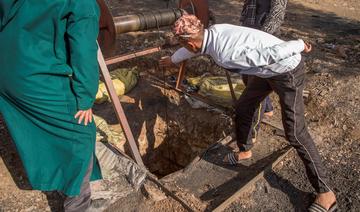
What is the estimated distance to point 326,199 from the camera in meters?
3.05

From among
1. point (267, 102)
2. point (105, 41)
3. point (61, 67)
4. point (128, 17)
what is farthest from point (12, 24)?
point (267, 102)

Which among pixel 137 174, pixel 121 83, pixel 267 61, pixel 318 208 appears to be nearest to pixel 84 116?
pixel 137 174

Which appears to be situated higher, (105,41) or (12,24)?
(12,24)

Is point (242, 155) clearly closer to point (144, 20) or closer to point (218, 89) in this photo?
point (218, 89)

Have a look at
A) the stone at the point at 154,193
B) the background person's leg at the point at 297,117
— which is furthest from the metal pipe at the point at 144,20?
the background person's leg at the point at 297,117

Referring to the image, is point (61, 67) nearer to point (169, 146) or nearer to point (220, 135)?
point (220, 135)

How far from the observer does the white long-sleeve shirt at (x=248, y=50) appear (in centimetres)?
260

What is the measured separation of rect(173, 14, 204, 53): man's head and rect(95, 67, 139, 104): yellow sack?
2.49 m

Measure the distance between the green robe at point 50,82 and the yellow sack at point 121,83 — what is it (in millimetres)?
2209

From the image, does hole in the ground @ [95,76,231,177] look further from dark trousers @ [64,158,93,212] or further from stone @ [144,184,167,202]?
dark trousers @ [64,158,93,212]

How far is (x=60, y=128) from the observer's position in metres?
2.61

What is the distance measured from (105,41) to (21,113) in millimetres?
2122

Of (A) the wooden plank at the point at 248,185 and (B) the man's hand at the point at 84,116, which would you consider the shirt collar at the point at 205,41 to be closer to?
(B) the man's hand at the point at 84,116

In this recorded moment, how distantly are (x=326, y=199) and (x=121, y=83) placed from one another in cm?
308
